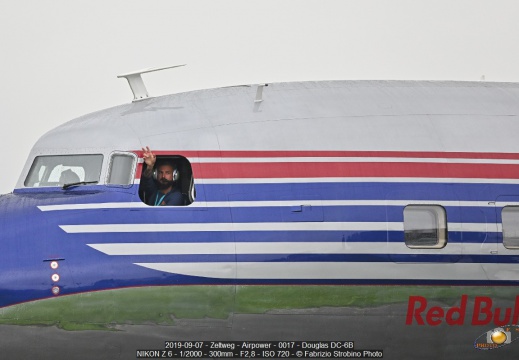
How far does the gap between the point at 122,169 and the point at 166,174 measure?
571 mm

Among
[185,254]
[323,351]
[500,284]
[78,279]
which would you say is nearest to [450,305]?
[500,284]

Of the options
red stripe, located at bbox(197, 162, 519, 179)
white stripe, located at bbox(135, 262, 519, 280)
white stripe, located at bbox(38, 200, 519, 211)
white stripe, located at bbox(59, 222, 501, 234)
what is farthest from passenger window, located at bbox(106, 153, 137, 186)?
white stripe, located at bbox(135, 262, 519, 280)

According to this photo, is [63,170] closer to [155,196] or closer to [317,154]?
[155,196]

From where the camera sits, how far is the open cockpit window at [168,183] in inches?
445

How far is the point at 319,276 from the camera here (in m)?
11.0

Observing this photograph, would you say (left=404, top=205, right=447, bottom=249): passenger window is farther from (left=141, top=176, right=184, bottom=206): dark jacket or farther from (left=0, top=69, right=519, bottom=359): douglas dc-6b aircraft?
(left=141, top=176, right=184, bottom=206): dark jacket

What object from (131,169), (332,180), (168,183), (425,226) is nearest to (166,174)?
(168,183)

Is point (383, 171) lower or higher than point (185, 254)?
higher

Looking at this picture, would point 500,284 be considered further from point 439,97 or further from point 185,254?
point 185,254

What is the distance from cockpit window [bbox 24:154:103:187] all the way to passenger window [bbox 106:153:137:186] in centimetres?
17

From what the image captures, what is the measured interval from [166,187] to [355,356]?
321 cm

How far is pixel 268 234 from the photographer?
36.1ft

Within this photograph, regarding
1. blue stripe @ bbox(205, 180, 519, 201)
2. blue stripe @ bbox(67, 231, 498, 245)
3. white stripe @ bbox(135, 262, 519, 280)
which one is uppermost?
blue stripe @ bbox(205, 180, 519, 201)

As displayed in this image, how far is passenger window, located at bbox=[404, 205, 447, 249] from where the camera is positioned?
11.4m
